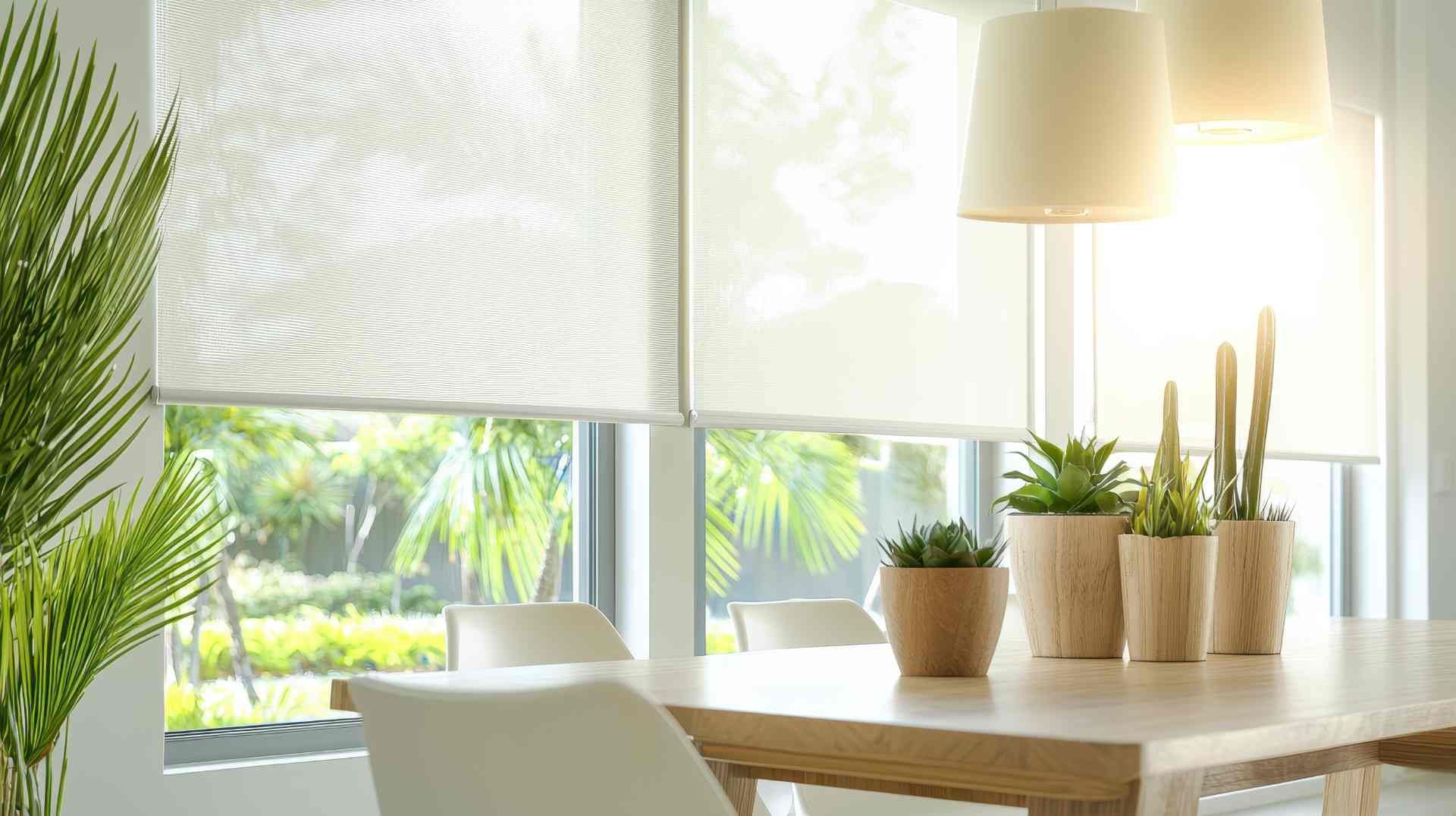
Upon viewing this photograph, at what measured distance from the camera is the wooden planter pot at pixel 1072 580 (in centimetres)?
187

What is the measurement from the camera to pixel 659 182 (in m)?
3.81

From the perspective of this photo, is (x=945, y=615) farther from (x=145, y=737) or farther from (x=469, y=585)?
(x=469, y=585)

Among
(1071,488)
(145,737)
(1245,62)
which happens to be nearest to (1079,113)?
(1245,62)

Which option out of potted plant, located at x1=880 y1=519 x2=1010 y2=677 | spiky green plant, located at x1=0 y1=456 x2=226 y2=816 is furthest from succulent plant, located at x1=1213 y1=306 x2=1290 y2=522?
spiky green plant, located at x1=0 y1=456 x2=226 y2=816

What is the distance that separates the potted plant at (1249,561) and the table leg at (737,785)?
2.12ft

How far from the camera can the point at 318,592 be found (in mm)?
3354

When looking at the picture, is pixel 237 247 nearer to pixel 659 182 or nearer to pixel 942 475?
pixel 659 182

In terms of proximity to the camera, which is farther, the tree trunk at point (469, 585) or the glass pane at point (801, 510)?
the glass pane at point (801, 510)

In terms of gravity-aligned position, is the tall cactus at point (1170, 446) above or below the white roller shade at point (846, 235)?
below

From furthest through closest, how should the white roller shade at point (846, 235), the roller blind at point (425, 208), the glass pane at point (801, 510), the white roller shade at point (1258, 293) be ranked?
the white roller shade at point (1258, 293)
the glass pane at point (801, 510)
the white roller shade at point (846, 235)
the roller blind at point (425, 208)

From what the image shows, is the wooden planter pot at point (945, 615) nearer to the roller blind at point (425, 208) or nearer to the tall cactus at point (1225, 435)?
the tall cactus at point (1225, 435)

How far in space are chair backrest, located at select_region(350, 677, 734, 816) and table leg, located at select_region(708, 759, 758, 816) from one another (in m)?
0.47

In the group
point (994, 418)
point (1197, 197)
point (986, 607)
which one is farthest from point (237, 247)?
point (1197, 197)

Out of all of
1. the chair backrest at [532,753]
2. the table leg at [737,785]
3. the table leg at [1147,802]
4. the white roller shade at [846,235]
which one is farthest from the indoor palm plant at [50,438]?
the white roller shade at [846,235]
